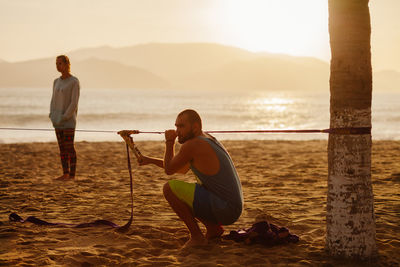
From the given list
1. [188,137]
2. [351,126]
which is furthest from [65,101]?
[351,126]

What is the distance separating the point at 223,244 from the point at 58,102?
4661 mm

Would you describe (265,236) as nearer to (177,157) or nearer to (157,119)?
(177,157)

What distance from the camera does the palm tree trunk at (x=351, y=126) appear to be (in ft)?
13.4

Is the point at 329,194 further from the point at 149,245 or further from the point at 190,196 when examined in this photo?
the point at 149,245

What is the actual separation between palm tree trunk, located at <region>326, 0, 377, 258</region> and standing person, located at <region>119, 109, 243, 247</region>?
948 millimetres

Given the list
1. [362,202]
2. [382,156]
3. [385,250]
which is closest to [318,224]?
[385,250]

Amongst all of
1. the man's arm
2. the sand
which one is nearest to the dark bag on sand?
the sand

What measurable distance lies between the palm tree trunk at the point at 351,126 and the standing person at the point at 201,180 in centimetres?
95

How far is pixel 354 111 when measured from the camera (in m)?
4.10

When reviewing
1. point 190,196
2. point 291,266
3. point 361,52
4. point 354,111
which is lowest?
point 291,266

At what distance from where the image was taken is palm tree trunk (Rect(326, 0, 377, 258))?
4.09 m

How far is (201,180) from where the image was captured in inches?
180

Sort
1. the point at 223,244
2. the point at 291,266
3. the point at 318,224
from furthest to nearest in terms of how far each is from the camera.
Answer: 1. the point at 318,224
2. the point at 223,244
3. the point at 291,266

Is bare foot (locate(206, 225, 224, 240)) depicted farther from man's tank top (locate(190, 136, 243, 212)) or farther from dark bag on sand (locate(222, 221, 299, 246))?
man's tank top (locate(190, 136, 243, 212))
